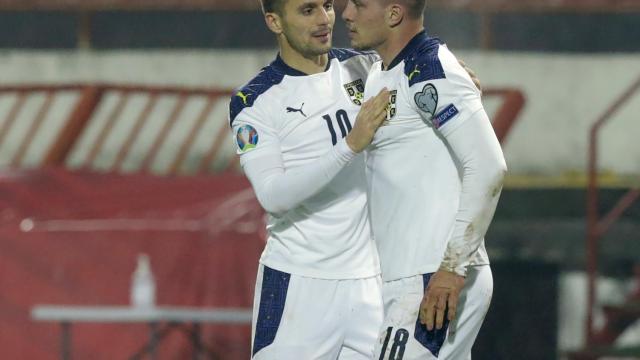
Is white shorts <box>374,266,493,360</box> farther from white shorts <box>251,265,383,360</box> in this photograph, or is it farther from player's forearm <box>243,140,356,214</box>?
white shorts <box>251,265,383,360</box>

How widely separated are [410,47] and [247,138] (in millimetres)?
917

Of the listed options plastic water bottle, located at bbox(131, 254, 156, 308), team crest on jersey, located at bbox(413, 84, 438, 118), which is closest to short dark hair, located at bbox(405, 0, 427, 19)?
team crest on jersey, located at bbox(413, 84, 438, 118)

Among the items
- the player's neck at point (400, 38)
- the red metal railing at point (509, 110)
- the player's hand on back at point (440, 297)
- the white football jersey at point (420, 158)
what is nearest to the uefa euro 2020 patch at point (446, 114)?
the white football jersey at point (420, 158)

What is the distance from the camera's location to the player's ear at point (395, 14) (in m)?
5.18

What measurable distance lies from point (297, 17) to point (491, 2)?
7907 millimetres

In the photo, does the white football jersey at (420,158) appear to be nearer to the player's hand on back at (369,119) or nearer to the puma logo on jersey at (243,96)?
the player's hand on back at (369,119)

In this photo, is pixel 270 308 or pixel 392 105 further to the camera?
pixel 270 308

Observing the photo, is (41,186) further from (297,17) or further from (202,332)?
(297,17)

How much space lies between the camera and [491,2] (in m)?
13.6

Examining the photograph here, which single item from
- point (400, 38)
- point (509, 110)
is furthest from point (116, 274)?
point (400, 38)

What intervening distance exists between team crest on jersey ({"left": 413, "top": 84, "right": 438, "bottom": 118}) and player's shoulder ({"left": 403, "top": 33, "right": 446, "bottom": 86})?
1.5 inches

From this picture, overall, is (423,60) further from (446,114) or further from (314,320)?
(314,320)

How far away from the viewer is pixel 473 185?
193 inches

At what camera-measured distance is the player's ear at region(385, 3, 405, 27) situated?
5180 mm
